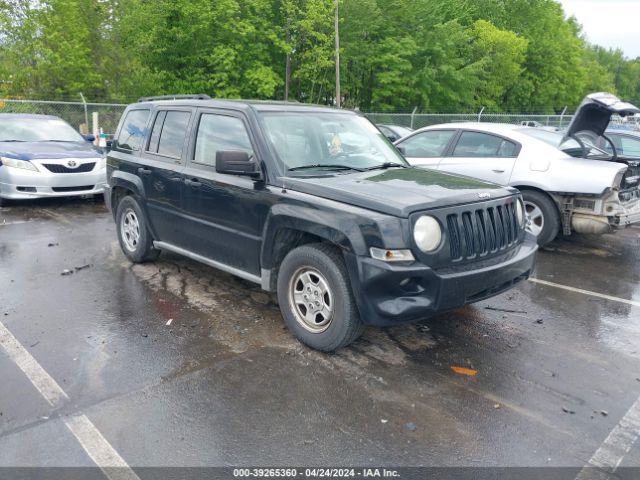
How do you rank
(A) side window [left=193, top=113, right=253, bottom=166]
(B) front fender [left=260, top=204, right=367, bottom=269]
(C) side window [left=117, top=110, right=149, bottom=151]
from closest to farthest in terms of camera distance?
→ (B) front fender [left=260, top=204, right=367, bottom=269] < (A) side window [left=193, top=113, right=253, bottom=166] < (C) side window [left=117, top=110, right=149, bottom=151]

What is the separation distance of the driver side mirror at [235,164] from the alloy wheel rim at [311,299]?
93 centimetres

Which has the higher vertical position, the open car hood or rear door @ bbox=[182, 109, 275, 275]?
the open car hood

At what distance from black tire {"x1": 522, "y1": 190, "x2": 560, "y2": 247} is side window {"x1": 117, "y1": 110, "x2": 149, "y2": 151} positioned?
197 inches

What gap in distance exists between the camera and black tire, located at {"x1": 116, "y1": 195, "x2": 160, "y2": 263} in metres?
6.11

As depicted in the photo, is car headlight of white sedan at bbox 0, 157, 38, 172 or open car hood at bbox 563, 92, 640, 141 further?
car headlight of white sedan at bbox 0, 157, 38, 172

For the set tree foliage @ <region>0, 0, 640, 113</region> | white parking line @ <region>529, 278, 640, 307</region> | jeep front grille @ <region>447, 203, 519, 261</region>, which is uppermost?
tree foliage @ <region>0, 0, 640, 113</region>

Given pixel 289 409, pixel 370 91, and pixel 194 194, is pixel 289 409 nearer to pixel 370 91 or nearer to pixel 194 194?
pixel 194 194

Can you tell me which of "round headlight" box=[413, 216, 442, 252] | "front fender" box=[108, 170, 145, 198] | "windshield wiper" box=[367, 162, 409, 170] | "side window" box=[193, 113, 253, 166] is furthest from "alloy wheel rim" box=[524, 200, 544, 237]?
"front fender" box=[108, 170, 145, 198]

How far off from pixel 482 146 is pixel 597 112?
1.56 m

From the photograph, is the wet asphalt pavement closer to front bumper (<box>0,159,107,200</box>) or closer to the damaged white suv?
the damaged white suv

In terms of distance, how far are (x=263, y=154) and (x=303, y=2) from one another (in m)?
28.2

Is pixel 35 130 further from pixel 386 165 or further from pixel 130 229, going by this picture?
pixel 386 165

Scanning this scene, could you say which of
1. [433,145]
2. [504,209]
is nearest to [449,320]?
[504,209]

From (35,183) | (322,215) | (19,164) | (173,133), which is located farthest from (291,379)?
(19,164)
